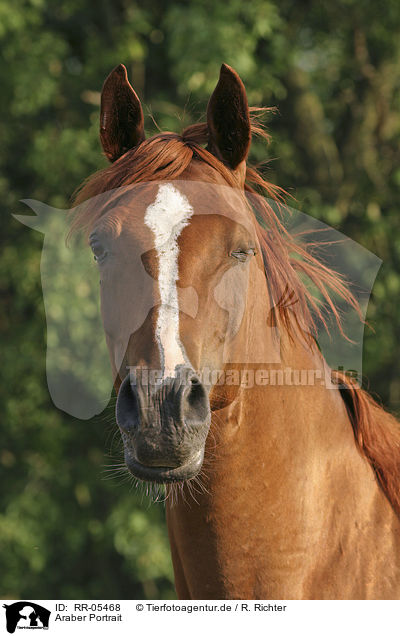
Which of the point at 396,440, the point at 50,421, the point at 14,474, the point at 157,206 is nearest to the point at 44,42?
the point at 50,421

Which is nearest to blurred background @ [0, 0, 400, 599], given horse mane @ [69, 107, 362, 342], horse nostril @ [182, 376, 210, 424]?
horse mane @ [69, 107, 362, 342]

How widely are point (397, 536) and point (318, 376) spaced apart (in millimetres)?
617

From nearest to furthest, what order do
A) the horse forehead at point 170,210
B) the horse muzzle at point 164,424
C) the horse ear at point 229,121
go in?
the horse muzzle at point 164,424 → the horse forehead at point 170,210 → the horse ear at point 229,121

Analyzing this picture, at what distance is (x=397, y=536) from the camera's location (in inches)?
84.7

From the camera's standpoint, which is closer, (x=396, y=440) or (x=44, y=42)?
(x=396, y=440)

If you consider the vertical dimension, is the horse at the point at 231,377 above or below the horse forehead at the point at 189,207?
below

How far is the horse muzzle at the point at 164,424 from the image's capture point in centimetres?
161

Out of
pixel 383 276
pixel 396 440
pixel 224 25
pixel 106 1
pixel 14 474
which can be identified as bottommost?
pixel 14 474

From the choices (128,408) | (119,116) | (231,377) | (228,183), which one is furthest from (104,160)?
(128,408)

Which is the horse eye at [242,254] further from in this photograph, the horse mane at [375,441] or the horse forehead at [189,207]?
the horse mane at [375,441]

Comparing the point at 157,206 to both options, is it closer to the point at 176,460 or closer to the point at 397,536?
the point at 176,460
